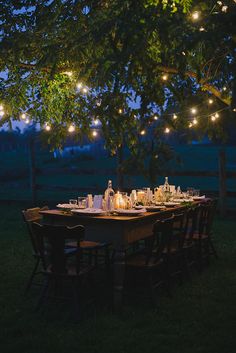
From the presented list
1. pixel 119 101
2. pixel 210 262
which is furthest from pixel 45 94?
pixel 210 262

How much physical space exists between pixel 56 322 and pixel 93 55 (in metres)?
3.37

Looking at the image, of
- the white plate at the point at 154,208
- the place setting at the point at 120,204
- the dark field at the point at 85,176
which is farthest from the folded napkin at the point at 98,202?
the dark field at the point at 85,176

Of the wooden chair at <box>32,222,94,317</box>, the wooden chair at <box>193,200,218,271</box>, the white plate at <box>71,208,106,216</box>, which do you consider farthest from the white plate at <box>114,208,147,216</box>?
the wooden chair at <box>193,200,218,271</box>

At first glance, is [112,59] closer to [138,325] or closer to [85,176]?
[138,325]

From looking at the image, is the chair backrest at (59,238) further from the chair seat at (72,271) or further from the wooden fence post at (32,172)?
the wooden fence post at (32,172)

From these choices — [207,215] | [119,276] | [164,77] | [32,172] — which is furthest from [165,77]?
[32,172]

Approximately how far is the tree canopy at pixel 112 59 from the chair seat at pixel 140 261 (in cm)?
151

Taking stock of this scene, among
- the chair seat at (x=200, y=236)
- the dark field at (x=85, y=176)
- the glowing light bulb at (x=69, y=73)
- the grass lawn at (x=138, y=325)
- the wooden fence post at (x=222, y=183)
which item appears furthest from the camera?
the dark field at (x=85, y=176)

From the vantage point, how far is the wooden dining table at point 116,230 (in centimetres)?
584

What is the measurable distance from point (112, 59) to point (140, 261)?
102 inches

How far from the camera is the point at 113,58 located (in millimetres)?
4762

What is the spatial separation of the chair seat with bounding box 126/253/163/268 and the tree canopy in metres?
1.51

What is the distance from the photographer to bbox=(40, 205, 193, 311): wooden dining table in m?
5.84

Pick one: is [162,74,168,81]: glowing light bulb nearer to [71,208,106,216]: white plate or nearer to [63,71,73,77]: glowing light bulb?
[63,71,73,77]: glowing light bulb
